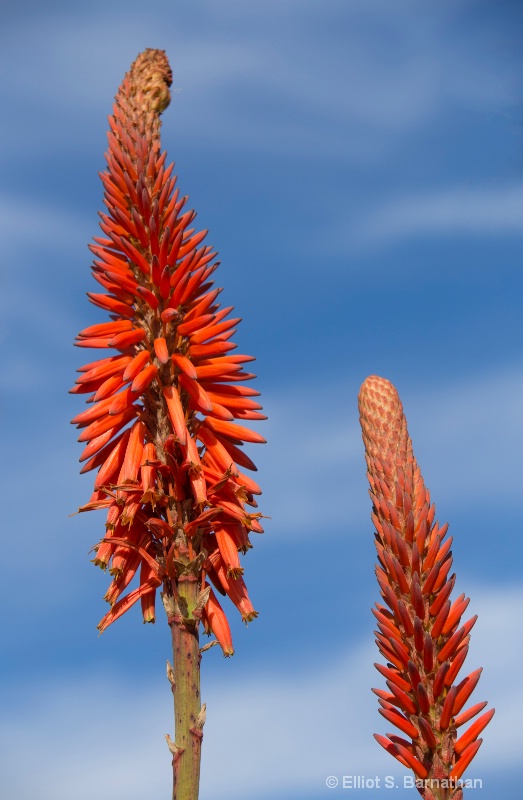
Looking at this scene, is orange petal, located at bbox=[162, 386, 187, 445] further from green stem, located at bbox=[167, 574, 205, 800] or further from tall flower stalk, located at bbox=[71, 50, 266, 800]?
green stem, located at bbox=[167, 574, 205, 800]

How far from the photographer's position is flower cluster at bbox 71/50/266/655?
842 cm

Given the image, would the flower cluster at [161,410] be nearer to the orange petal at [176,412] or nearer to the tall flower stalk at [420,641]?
the orange petal at [176,412]

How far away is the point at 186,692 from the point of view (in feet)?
25.2

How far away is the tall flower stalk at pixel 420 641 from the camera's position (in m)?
6.17

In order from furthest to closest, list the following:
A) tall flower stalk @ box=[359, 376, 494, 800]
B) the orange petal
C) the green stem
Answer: the orange petal → the green stem → tall flower stalk @ box=[359, 376, 494, 800]

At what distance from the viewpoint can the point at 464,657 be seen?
6.34 m

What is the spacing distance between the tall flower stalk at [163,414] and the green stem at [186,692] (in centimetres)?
3

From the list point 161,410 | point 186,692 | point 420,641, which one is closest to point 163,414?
point 161,410

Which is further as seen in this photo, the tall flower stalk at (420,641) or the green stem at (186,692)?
the green stem at (186,692)

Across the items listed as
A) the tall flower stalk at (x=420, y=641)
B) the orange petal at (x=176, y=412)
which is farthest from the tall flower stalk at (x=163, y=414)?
the tall flower stalk at (x=420, y=641)

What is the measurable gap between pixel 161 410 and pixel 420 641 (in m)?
3.42

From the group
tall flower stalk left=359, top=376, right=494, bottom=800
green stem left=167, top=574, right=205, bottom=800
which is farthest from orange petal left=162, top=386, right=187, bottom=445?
tall flower stalk left=359, top=376, right=494, bottom=800

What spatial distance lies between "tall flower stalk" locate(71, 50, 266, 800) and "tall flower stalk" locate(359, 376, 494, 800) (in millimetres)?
2138

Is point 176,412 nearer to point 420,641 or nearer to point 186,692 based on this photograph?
point 186,692
